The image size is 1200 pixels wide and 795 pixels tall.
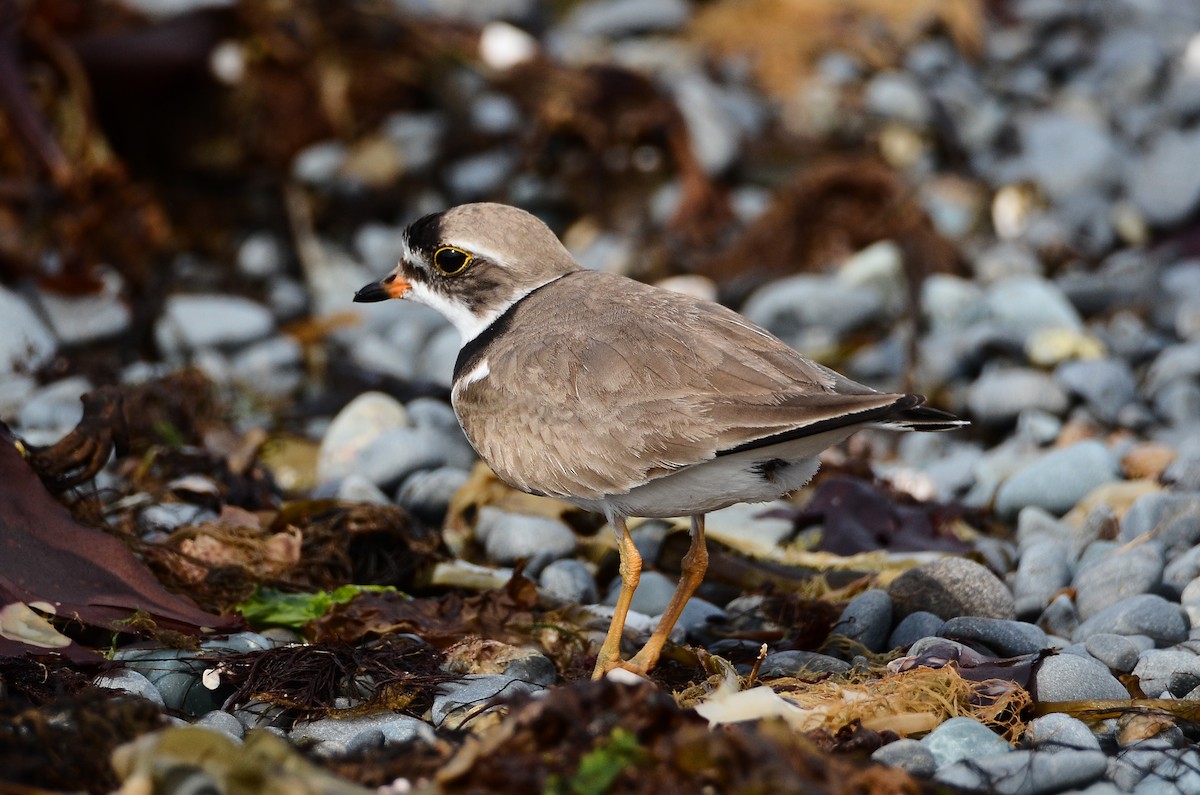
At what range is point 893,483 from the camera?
6.27 m

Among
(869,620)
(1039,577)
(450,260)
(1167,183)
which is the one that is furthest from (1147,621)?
(1167,183)

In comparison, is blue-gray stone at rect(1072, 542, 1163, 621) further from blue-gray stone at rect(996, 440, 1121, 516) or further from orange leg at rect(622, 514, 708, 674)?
orange leg at rect(622, 514, 708, 674)

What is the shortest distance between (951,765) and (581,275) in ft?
7.20

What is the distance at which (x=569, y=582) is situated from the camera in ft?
16.7

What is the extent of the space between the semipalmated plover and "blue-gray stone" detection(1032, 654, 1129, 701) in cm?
76

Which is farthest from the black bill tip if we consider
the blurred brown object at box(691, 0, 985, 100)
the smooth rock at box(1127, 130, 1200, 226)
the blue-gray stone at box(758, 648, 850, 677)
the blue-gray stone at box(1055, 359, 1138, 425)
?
the blurred brown object at box(691, 0, 985, 100)

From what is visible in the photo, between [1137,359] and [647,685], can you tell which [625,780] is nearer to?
[647,685]

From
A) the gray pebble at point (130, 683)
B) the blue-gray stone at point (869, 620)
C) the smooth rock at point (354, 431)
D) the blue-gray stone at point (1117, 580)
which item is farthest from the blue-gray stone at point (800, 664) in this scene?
the smooth rock at point (354, 431)

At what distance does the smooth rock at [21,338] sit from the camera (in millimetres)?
7199

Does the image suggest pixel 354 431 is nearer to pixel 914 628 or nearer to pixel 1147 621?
pixel 914 628

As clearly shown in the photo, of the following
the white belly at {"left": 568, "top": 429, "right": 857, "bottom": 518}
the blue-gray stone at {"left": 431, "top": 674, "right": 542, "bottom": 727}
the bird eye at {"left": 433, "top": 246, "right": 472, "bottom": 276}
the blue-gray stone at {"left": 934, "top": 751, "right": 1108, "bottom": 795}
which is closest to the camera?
the blue-gray stone at {"left": 934, "top": 751, "right": 1108, "bottom": 795}

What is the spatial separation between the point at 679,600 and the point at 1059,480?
2.25m

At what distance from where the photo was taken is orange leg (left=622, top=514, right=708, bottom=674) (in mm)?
4238

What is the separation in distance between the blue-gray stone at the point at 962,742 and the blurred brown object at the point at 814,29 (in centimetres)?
828
